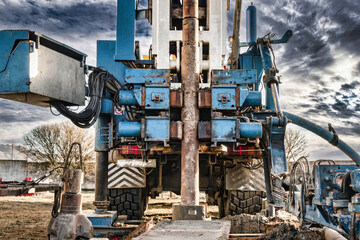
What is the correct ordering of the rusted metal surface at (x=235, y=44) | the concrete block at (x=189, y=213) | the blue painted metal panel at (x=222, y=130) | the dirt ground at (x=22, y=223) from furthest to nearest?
the rusted metal surface at (x=235, y=44) < the dirt ground at (x=22, y=223) < the blue painted metal panel at (x=222, y=130) < the concrete block at (x=189, y=213)

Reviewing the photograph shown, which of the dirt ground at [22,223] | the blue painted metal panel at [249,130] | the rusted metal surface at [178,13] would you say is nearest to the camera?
the blue painted metal panel at [249,130]

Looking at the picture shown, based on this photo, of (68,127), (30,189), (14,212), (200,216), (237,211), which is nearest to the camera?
(30,189)

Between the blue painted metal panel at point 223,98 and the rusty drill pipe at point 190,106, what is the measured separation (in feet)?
0.83

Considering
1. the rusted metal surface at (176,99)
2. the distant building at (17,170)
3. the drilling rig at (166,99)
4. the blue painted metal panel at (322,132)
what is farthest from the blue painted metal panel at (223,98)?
the distant building at (17,170)

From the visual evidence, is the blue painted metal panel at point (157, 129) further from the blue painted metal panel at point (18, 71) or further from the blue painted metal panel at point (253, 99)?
the blue painted metal panel at point (18, 71)

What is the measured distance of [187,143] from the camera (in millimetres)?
4980

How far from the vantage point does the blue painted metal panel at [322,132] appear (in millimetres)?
7195

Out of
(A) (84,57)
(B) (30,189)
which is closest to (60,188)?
(B) (30,189)

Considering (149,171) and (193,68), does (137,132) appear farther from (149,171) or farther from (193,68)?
(149,171)

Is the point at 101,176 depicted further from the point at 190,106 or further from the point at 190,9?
the point at 190,9

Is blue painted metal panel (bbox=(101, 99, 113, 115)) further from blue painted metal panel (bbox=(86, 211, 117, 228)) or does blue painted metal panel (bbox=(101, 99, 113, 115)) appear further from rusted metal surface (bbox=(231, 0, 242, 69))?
rusted metal surface (bbox=(231, 0, 242, 69))

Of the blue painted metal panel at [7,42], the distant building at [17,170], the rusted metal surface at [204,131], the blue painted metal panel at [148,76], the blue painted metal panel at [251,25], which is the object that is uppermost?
the blue painted metal panel at [251,25]

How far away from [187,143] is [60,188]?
6.42ft

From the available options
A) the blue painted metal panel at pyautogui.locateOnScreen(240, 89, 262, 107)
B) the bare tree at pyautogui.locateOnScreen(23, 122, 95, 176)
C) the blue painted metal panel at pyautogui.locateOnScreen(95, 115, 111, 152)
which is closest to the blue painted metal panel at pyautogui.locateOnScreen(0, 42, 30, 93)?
the blue painted metal panel at pyautogui.locateOnScreen(95, 115, 111, 152)
